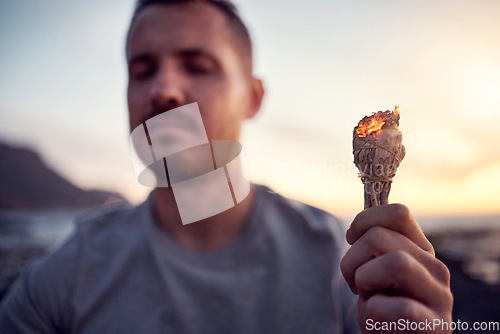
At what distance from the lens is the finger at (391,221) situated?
1240 mm

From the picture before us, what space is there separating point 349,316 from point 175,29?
2.80m

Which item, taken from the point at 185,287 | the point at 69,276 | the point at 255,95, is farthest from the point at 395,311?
the point at 69,276

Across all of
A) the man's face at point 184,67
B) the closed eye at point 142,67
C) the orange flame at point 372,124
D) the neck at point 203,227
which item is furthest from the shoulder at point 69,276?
the orange flame at point 372,124

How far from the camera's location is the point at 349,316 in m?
2.42

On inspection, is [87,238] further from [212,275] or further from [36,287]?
[212,275]

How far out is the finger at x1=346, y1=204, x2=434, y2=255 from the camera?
124 centimetres

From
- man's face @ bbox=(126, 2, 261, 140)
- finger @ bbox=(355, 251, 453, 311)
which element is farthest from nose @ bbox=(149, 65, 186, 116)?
finger @ bbox=(355, 251, 453, 311)

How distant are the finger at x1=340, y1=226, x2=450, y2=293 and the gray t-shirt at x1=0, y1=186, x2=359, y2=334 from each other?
1334mm

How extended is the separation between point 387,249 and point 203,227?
1828 millimetres

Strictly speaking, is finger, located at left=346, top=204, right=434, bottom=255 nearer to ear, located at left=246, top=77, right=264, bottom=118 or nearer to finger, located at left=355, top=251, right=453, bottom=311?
finger, located at left=355, top=251, right=453, bottom=311

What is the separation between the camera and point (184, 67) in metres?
2.54

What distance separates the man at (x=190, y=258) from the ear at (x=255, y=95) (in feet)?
0.55

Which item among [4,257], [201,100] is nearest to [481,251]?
[201,100]

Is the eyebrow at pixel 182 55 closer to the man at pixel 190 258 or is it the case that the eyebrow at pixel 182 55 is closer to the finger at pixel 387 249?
the man at pixel 190 258
